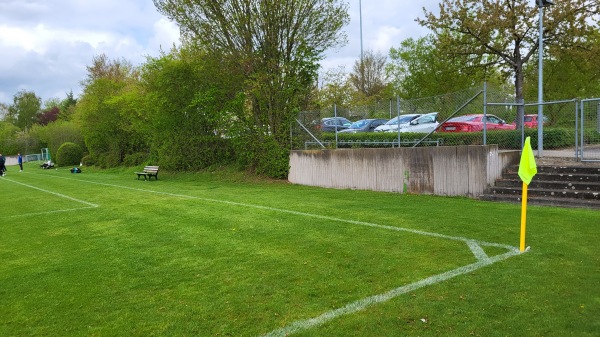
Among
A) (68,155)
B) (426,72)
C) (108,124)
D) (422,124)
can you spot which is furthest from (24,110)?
(422,124)

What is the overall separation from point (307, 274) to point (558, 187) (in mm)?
7707

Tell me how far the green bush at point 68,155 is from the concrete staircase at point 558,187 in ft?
140

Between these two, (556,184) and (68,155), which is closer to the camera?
(556,184)

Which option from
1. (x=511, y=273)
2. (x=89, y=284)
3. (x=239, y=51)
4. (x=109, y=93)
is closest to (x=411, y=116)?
(x=239, y=51)

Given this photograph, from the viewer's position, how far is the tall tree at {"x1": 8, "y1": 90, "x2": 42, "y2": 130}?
86875 millimetres

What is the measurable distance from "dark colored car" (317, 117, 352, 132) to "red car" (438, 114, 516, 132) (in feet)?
13.2

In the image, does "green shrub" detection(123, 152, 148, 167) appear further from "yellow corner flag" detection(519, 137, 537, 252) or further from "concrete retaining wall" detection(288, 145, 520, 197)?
"yellow corner flag" detection(519, 137, 537, 252)

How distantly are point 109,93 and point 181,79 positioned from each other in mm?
15523

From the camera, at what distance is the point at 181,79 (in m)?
20.7

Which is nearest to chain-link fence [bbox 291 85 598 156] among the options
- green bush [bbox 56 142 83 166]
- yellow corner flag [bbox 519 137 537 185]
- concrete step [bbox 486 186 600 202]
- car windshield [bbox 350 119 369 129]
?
car windshield [bbox 350 119 369 129]

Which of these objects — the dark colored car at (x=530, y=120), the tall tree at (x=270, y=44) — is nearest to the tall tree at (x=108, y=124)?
the tall tree at (x=270, y=44)

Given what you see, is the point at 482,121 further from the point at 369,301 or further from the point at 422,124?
the point at 369,301

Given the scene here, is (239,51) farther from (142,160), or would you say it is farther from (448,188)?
(142,160)

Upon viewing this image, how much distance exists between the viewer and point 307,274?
5.27 meters
